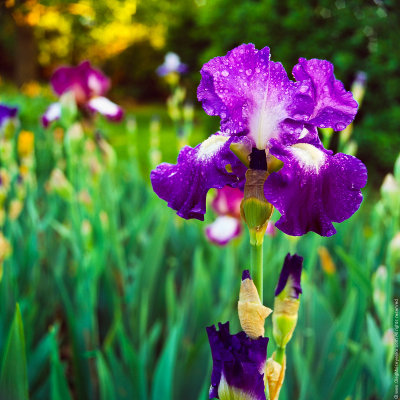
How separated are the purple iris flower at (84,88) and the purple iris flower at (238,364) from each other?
1319 mm

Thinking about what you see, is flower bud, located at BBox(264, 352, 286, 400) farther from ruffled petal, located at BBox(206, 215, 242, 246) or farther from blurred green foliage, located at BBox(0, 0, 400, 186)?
blurred green foliage, located at BBox(0, 0, 400, 186)

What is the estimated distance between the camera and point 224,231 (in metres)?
1.61

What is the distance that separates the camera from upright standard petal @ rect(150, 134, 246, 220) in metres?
0.54

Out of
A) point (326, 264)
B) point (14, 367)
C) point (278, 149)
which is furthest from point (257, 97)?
point (326, 264)

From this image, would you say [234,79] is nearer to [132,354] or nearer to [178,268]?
[132,354]

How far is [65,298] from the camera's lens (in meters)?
1.41

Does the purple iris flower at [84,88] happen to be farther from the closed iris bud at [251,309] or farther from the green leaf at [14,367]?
the closed iris bud at [251,309]

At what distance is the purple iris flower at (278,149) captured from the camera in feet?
1.72

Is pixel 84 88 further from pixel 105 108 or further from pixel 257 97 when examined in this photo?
pixel 257 97

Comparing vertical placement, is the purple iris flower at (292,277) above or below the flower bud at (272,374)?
above

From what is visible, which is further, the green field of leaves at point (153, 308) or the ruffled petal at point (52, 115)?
the ruffled petal at point (52, 115)

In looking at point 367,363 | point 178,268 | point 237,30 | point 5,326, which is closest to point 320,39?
point 237,30

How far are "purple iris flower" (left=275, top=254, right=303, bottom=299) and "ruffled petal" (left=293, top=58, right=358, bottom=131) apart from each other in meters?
0.17

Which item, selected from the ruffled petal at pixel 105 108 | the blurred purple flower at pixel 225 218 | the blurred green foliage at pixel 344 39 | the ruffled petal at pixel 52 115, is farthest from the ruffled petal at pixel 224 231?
the blurred green foliage at pixel 344 39
